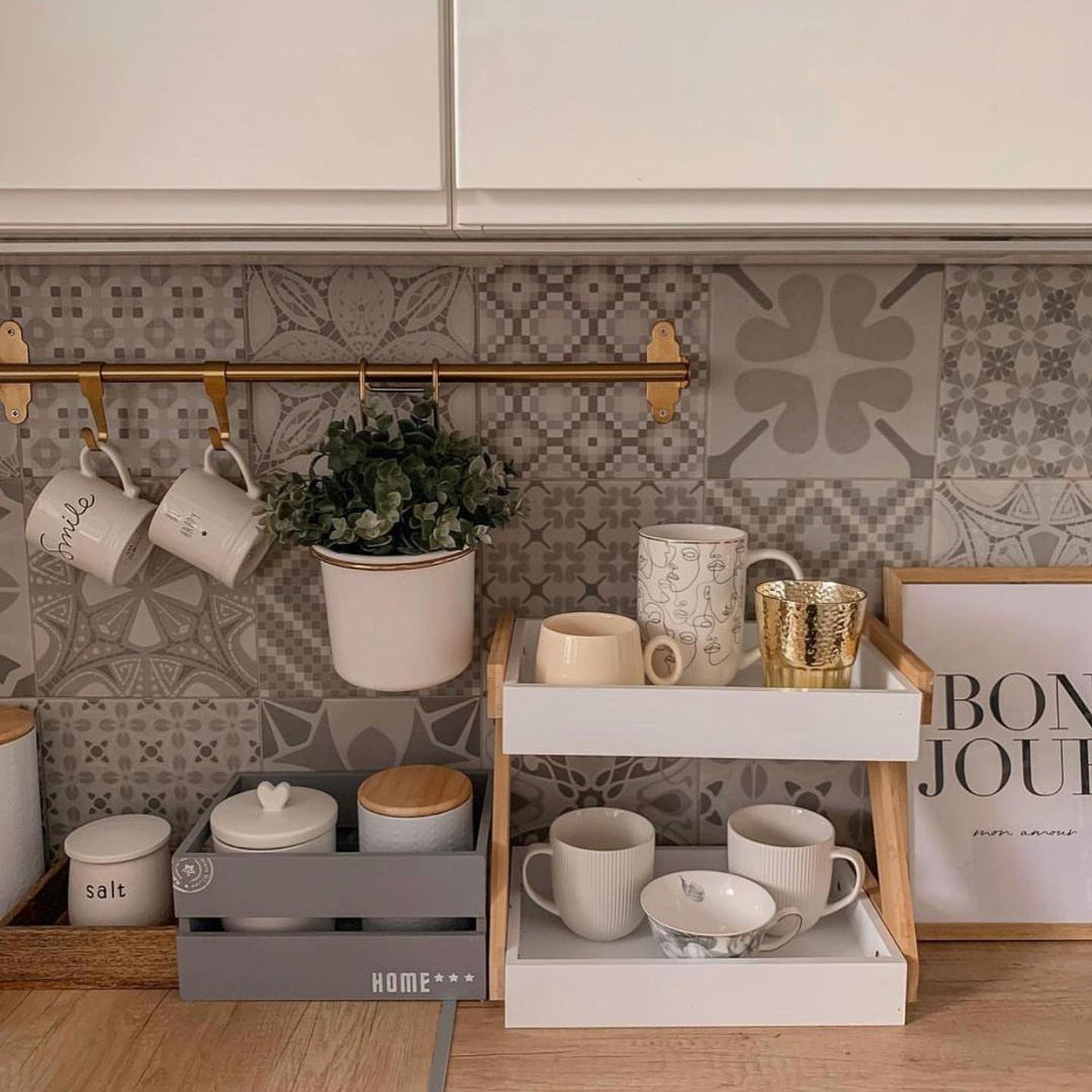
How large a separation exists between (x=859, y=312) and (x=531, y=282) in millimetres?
342

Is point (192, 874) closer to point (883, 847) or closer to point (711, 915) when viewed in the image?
point (711, 915)

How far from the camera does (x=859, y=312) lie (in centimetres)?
117

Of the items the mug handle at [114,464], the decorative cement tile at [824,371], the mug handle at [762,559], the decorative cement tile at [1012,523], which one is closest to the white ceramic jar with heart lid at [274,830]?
the mug handle at [114,464]

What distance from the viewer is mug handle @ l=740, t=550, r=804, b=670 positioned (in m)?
1.11

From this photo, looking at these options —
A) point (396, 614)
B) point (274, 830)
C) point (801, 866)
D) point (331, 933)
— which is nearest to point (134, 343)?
point (396, 614)

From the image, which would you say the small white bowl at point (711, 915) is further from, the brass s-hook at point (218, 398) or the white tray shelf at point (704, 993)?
the brass s-hook at point (218, 398)

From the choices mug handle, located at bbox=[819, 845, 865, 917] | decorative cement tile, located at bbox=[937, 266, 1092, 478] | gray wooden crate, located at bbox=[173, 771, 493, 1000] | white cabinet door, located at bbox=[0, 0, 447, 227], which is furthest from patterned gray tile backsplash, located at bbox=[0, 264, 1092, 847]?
white cabinet door, located at bbox=[0, 0, 447, 227]

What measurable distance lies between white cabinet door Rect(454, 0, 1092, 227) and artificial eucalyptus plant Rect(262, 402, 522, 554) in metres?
0.30

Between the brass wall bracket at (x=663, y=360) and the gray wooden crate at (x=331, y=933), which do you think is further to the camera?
the brass wall bracket at (x=663, y=360)

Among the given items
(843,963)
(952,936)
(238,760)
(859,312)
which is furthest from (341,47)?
(952,936)

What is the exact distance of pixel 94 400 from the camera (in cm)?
114

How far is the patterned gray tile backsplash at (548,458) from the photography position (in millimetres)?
1162

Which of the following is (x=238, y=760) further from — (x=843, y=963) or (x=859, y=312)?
(x=859, y=312)

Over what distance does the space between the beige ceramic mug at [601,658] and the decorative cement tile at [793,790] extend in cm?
25
